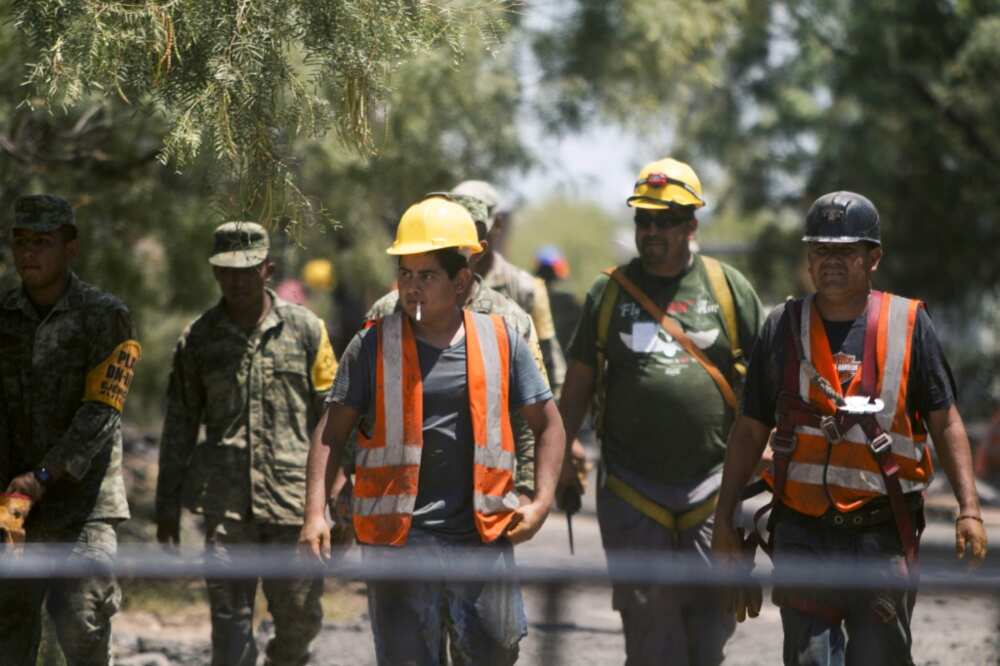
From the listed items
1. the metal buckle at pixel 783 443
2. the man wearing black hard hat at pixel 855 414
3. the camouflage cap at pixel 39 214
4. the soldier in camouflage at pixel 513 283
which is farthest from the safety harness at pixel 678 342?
the camouflage cap at pixel 39 214

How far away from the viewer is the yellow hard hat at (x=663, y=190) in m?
7.55

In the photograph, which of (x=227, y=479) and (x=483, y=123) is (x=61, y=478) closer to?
(x=227, y=479)

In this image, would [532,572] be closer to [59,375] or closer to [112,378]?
[112,378]

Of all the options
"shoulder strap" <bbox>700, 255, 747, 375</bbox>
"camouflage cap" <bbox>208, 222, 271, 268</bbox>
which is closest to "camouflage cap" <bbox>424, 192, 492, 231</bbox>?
"camouflage cap" <bbox>208, 222, 271, 268</bbox>

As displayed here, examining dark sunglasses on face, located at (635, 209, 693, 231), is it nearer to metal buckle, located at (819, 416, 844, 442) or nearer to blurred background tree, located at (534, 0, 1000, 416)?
metal buckle, located at (819, 416, 844, 442)

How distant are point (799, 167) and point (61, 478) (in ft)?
68.2

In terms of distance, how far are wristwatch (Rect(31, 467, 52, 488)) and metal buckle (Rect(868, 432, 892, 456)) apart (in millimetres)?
3122

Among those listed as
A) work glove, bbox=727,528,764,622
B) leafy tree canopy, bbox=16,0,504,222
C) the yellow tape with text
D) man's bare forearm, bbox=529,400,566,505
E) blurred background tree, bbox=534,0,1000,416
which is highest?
blurred background tree, bbox=534,0,1000,416

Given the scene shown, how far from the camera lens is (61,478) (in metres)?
6.74

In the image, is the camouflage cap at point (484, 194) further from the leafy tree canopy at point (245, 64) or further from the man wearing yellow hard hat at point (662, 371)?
the leafy tree canopy at point (245, 64)

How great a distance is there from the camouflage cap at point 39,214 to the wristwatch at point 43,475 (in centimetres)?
97

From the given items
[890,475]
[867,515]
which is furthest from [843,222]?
[867,515]

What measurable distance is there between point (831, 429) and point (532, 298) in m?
2.71

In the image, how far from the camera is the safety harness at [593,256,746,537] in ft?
24.4
